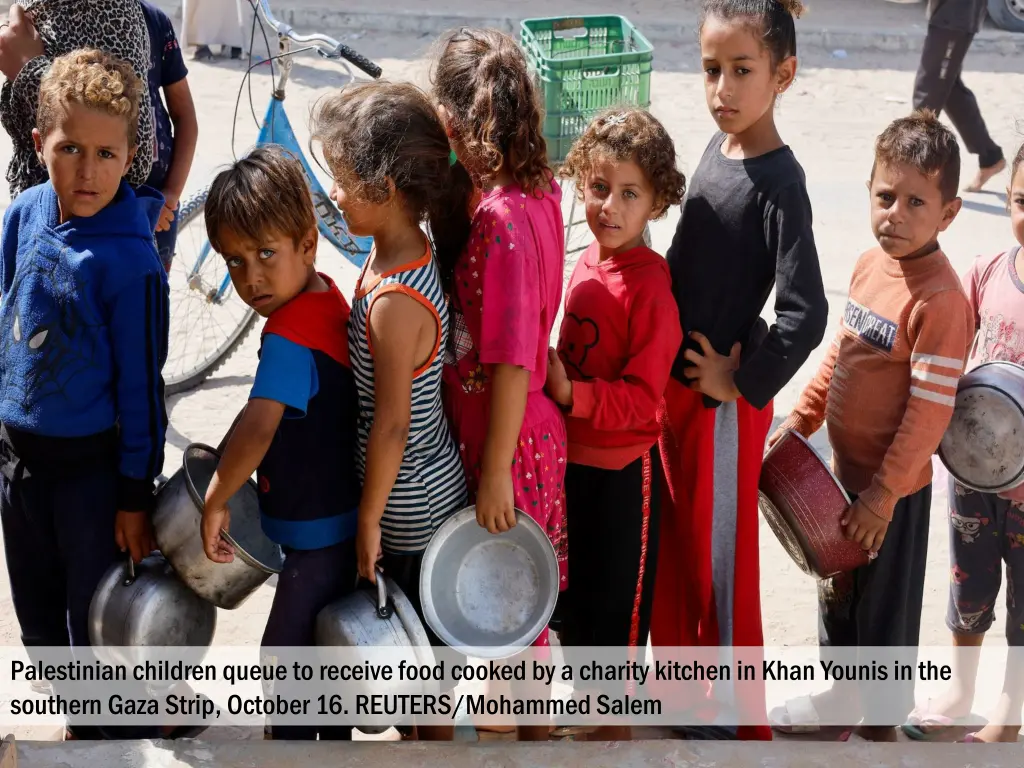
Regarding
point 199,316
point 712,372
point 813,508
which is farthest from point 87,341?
point 199,316

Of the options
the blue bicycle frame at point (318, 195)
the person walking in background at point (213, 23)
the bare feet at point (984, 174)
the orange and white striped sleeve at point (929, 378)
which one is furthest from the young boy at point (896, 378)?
the person walking in background at point (213, 23)

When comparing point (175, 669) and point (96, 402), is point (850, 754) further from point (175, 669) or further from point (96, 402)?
point (96, 402)

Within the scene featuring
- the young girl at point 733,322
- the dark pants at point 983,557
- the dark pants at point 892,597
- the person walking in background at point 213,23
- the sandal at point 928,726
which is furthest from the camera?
the person walking in background at point 213,23

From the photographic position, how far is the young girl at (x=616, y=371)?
2.48 meters

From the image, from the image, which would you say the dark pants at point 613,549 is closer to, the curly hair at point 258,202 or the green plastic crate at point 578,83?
the curly hair at point 258,202

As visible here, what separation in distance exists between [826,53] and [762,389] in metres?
7.84

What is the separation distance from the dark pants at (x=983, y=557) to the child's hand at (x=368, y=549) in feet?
4.64

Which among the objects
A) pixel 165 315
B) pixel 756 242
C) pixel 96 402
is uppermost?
pixel 756 242

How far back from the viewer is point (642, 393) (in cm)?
247

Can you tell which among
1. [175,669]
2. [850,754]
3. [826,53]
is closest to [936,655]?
[850,754]

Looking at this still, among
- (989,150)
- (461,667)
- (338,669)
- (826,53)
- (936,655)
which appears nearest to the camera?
(338,669)

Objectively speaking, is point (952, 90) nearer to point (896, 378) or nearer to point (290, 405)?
point (896, 378)

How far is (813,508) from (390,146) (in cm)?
119

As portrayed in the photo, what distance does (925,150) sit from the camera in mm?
2482
